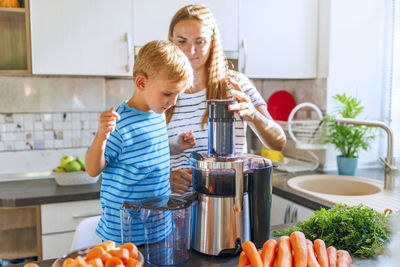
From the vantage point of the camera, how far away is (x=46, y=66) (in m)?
1.97

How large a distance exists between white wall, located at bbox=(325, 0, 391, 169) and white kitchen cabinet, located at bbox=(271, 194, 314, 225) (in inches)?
21.0

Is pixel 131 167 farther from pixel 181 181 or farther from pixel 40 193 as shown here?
pixel 40 193

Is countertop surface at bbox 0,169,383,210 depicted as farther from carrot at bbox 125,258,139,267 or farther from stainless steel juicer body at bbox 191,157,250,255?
carrot at bbox 125,258,139,267

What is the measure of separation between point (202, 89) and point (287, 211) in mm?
832

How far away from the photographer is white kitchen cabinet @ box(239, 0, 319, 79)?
7.56ft

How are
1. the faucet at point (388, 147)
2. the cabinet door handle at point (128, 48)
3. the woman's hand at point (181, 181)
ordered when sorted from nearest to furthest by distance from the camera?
the woman's hand at point (181, 181), the faucet at point (388, 147), the cabinet door handle at point (128, 48)

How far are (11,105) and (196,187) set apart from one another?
5.49 feet

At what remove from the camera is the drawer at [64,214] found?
189 cm

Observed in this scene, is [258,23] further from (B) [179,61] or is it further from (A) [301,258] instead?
(A) [301,258]

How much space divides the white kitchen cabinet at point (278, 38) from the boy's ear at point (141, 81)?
4.57ft

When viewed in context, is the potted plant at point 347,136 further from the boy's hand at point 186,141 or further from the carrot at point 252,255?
the carrot at point 252,255

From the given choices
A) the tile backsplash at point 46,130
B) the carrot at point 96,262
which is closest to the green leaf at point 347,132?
the tile backsplash at point 46,130

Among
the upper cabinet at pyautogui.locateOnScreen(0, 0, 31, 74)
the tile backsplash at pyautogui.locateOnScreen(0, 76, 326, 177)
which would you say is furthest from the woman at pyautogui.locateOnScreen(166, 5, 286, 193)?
the tile backsplash at pyautogui.locateOnScreen(0, 76, 326, 177)

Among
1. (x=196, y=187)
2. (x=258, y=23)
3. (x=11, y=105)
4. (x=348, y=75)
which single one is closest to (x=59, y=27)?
(x=11, y=105)
